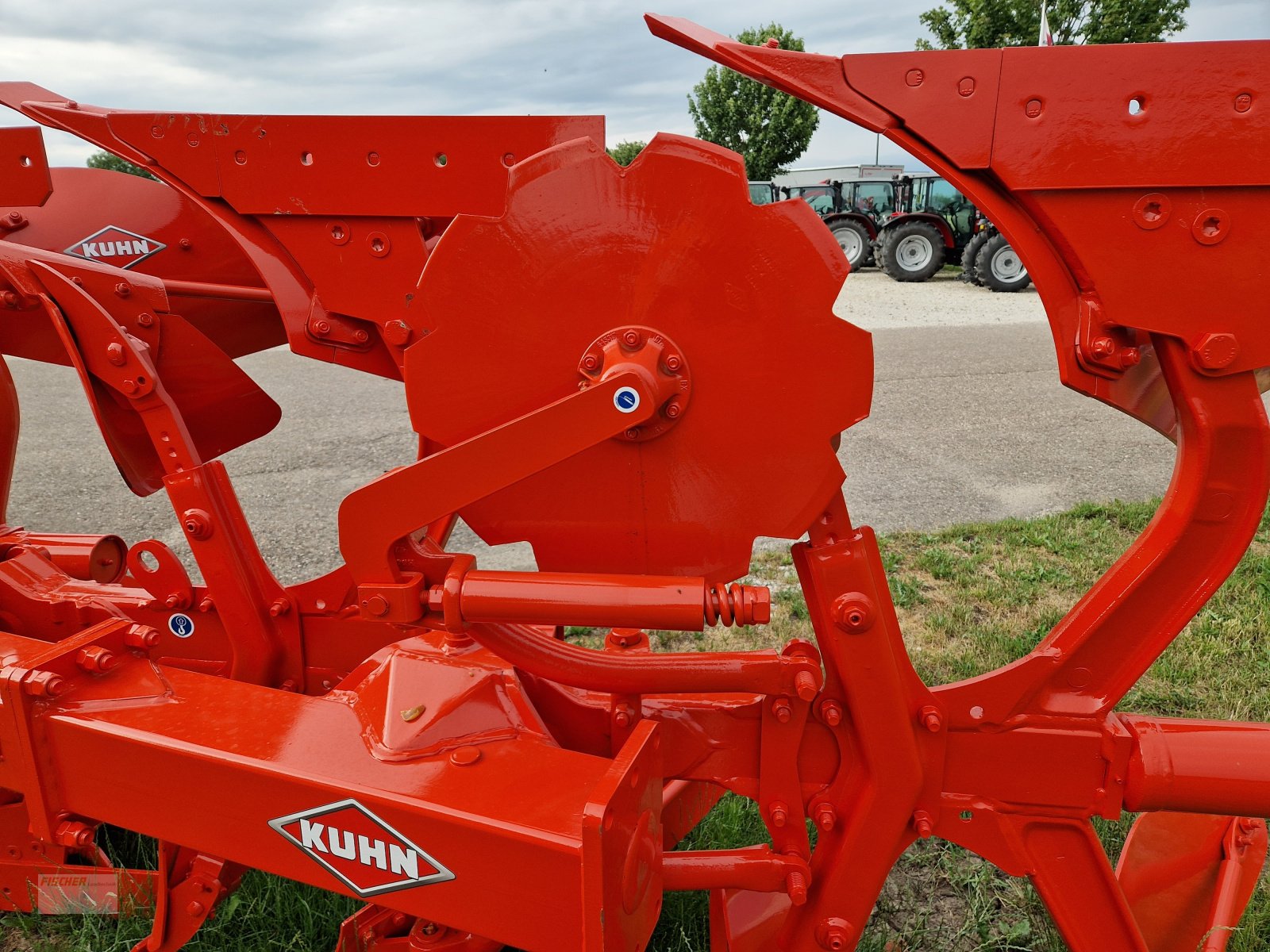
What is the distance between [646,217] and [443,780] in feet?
3.26

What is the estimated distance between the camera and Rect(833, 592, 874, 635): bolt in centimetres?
145

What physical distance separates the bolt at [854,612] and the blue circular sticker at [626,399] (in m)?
0.51

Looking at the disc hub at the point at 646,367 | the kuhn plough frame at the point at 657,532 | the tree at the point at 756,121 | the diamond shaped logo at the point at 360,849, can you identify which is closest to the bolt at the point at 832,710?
the kuhn plough frame at the point at 657,532

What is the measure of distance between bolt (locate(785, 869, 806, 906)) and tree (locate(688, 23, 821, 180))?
98.6 ft

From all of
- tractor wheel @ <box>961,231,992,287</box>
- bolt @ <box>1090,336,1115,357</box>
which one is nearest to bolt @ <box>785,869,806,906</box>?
bolt @ <box>1090,336,1115,357</box>

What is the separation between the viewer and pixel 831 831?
1.62 meters

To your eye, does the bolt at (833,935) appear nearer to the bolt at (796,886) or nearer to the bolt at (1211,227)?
→ the bolt at (796,886)

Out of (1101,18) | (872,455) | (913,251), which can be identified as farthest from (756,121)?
(872,455)

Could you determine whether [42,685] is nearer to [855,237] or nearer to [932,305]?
[932,305]

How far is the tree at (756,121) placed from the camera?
97.0 ft

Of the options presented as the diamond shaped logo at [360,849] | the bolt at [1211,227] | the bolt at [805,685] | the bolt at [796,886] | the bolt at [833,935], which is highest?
the bolt at [1211,227]

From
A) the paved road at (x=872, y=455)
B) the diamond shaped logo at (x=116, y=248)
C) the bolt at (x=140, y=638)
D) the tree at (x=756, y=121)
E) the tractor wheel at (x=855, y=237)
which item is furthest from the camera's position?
the tree at (x=756, y=121)

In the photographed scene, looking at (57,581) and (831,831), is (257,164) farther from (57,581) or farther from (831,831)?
(831,831)

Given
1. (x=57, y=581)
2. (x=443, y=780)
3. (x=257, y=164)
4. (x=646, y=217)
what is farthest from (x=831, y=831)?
(x=57, y=581)
